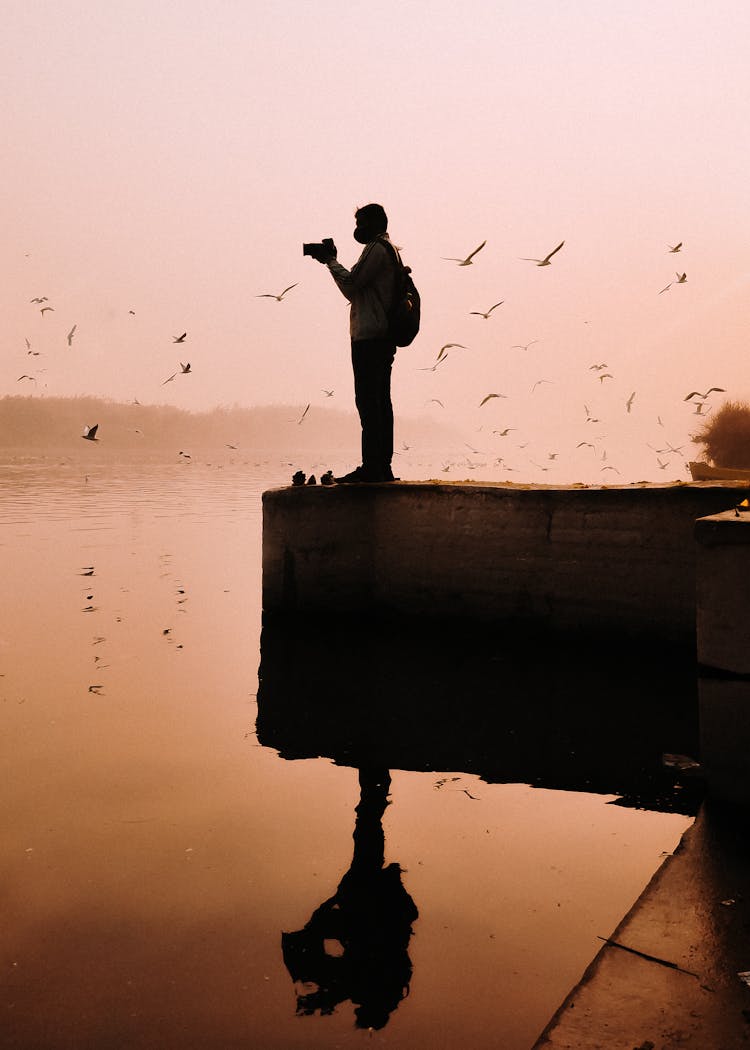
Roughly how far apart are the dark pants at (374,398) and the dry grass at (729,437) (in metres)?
21.4

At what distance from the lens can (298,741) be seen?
202 inches

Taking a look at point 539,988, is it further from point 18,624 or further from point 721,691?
point 18,624

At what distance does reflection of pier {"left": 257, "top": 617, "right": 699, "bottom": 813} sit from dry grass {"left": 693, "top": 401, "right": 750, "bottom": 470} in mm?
22375

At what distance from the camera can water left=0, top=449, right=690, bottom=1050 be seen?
2605mm

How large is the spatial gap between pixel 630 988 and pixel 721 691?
155 centimetres

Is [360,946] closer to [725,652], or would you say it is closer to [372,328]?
[725,652]

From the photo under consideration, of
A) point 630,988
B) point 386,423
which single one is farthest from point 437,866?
point 386,423

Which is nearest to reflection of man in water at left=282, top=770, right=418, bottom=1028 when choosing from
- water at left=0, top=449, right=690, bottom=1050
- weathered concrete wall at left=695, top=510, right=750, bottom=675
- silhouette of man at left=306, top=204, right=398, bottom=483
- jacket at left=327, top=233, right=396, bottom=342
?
water at left=0, top=449, right=690, bottom=1050

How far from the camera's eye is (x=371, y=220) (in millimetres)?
7973

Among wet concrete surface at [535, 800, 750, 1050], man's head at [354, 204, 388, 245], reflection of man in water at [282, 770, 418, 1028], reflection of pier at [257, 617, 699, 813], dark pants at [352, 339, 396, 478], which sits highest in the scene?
man's head at [354, 204, 388, 245]

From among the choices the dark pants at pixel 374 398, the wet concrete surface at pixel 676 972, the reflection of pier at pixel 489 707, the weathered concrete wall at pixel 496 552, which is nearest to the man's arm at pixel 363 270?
the dark pants at pixel 374 398

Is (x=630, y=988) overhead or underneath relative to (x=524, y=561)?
underneath

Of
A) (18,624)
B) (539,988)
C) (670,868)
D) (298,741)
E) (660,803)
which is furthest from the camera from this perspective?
(18,624)

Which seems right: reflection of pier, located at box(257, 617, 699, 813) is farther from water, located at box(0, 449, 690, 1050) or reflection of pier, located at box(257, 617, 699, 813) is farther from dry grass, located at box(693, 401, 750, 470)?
dry grass, located at box(693, 401, 750, 470)
